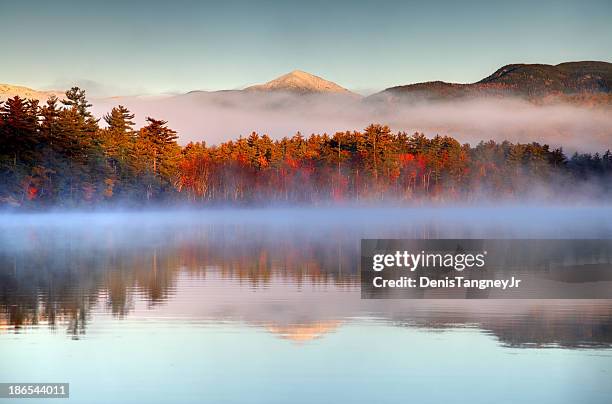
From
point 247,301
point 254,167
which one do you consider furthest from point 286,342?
point 254,167

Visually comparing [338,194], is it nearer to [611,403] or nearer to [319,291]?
[319,291]

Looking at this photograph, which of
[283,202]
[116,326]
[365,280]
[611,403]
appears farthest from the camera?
[283,202]

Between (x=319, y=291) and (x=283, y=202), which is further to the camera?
(x=283, y=202)

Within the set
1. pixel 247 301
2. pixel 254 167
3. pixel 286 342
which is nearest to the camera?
pixel 286 342

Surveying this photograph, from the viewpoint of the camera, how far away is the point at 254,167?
387ft

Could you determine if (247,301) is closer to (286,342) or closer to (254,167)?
(286,342)

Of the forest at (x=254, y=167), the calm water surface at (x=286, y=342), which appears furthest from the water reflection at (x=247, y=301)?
the forest at (x=254, y=167)

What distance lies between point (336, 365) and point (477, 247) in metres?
21.5

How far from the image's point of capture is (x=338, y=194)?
119188mm

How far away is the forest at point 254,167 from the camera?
2835 inches

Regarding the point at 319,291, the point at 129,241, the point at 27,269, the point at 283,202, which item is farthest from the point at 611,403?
the point at 283,202

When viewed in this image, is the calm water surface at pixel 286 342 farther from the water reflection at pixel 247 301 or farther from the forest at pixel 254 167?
the forest at pixel 254 167

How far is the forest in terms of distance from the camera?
72.0 meters

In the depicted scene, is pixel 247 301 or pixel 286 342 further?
pixel 247 301
